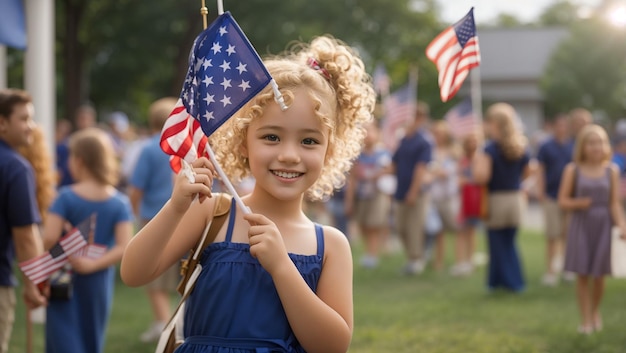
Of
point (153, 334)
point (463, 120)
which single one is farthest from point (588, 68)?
point (153, 334)

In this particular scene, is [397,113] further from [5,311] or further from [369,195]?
[5,311]

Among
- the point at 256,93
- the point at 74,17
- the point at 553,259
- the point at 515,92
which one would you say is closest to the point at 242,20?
the point at 74,17

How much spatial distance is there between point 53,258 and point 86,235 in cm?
26

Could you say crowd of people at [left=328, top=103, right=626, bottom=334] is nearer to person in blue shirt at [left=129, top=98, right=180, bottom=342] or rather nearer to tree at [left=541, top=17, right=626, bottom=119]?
person in blue shirt at [left=129, top=98, right=180, bottom=342]

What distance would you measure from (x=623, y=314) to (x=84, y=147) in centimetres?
591

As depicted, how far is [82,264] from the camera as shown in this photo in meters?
5.76

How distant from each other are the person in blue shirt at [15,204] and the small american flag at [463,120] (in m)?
9.90

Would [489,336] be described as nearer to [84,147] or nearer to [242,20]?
[84,147]

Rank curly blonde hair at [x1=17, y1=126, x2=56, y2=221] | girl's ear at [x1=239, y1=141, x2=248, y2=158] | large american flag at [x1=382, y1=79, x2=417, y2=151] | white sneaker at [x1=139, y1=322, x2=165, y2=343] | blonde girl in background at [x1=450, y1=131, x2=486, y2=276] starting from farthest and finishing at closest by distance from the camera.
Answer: large american flag at [x1=382, y1=79, x2=417, y2=151] → blonde girl in background at [x1=450, y1=131, x2=486, y2=276] → white sneaker at [x1=139, y1=322, x2=165, y2=343] → curly blonde hair at [x1=17, y1=126, x2=56, y2=221] → girl's ear at [x1=239, y1=141, x2=248, y2=158]

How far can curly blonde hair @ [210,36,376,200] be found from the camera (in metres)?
3.29

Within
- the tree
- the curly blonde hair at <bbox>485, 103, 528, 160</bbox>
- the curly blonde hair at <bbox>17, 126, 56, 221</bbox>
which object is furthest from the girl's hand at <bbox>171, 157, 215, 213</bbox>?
the tree

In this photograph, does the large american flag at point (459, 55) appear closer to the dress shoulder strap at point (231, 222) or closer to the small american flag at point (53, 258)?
the dress shoulder strap at point (231, 222)

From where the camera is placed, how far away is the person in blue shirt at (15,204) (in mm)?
5133

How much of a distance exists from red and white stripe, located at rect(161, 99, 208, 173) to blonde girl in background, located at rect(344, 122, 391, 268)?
34.3ft
